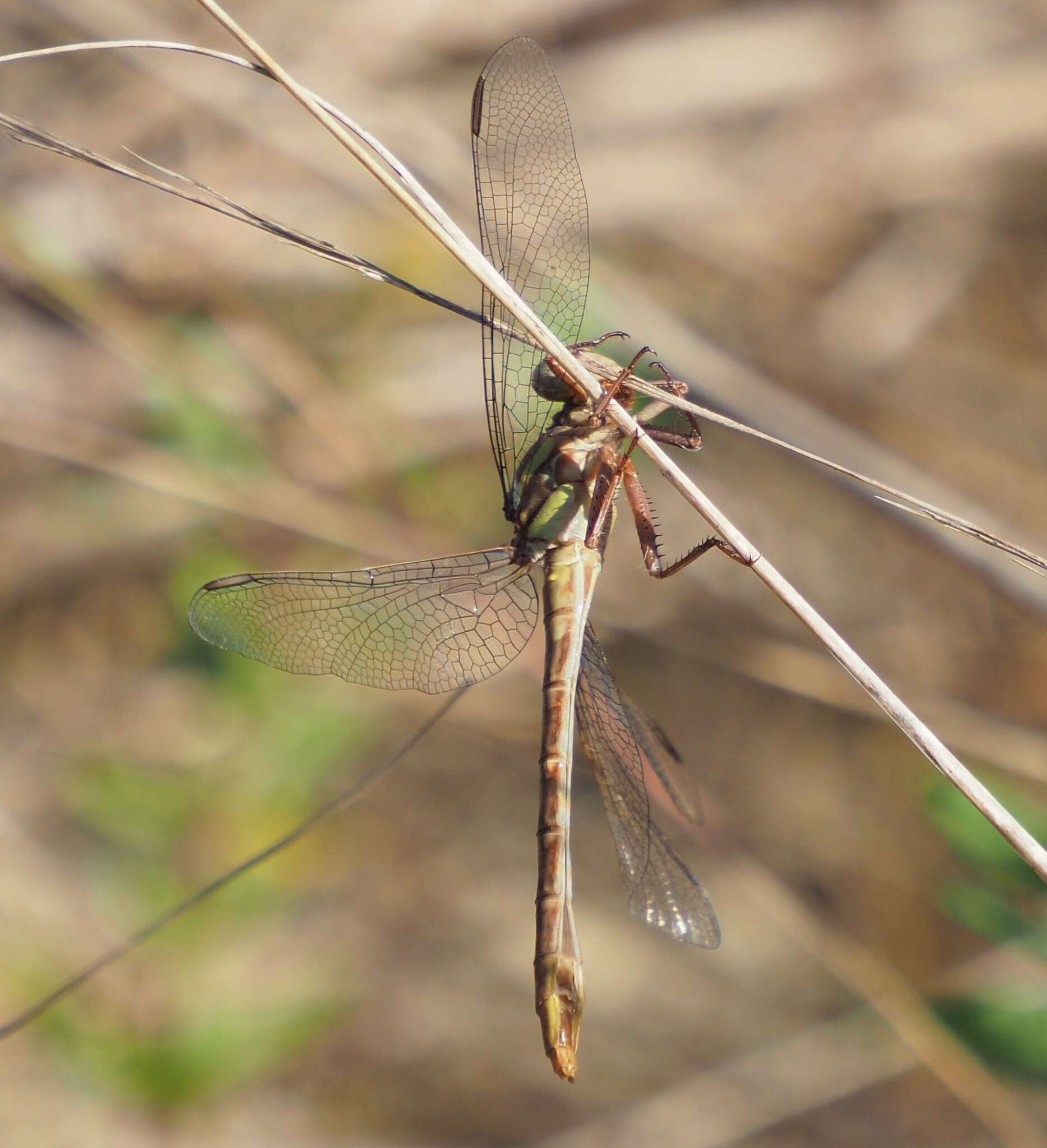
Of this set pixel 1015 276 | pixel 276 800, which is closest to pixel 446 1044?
pixel 276 800

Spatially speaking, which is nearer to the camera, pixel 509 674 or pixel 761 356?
pixel 509 674

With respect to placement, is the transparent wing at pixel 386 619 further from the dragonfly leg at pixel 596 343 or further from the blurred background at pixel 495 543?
the blurred background at pixel 495 543

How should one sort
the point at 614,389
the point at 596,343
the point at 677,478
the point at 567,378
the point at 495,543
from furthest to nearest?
the point at 495,543 < the point at 596,343 < the point at 567,378 < the point at 614,389 < the point at 677,478

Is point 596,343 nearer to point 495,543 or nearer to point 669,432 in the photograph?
point 669,432

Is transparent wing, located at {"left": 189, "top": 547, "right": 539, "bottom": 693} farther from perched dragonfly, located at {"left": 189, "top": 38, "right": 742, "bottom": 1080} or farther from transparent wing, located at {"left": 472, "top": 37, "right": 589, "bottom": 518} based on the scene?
transparent wing, located at {"left": 472, "top": 37, "right": 589, "bottom": 518}

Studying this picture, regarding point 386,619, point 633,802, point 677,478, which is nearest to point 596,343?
point 677,478

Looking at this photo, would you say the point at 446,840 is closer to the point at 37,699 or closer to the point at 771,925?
the point at 771,925

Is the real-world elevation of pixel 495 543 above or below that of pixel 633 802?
above
